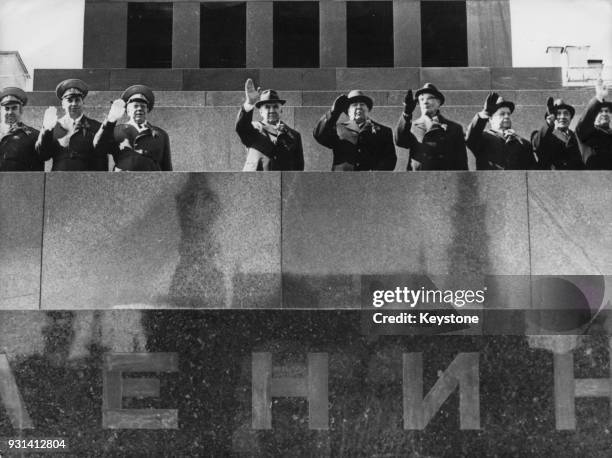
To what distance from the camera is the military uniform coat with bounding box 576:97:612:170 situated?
1019cm

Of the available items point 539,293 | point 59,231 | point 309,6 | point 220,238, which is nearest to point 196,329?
point 220,238

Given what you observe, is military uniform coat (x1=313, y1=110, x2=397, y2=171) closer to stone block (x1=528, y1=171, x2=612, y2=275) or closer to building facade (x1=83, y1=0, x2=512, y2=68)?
stone block (x1=528, y1=171, x2=612, y2=275)

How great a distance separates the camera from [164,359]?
9.11m

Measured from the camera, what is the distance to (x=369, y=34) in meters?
17.6

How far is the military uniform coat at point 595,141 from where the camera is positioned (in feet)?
33.4

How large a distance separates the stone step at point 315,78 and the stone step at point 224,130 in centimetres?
321

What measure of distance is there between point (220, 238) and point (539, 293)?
3454mm

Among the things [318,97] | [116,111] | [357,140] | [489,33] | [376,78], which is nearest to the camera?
[116,111]

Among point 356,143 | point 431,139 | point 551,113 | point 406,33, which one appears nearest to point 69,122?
point 356,143

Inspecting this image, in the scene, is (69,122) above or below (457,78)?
below

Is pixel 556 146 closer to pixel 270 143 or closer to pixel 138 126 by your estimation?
pixel 270 143

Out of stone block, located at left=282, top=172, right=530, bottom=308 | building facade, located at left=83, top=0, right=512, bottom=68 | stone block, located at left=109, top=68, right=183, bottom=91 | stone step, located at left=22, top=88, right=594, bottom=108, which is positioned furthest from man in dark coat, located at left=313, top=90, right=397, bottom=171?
building facade, located at left=83, top=0, right=512, bottom=68

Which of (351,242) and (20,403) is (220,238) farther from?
(20,403)

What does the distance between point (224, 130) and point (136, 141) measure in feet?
8.48
